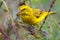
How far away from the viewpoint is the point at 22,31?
46.2 inches

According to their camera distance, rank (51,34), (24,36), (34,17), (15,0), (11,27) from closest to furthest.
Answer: (11,27) < (24,36) < (15,0) < (51,34) < (34,17)

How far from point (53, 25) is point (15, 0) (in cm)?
39

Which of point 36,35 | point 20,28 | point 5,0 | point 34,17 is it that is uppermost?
point 5,0

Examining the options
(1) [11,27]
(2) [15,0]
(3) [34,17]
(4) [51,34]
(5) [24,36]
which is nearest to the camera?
(1) [11,27]

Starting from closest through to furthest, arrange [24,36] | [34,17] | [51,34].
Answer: [24,36], [51,34], [34,17]

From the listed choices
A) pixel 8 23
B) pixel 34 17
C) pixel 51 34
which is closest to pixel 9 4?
pixel 8 23

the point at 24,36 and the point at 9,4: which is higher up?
the point at 9,4

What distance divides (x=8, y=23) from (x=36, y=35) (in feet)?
0.76

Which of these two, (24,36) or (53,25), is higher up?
(24,36)

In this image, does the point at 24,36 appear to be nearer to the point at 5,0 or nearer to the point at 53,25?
the point at 5,0

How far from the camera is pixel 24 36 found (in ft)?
3.82

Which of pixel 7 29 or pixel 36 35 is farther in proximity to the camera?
pixel 36 35

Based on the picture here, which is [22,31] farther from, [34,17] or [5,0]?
[34,17]

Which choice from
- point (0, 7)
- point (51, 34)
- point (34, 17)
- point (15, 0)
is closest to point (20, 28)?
point (0, 7)
